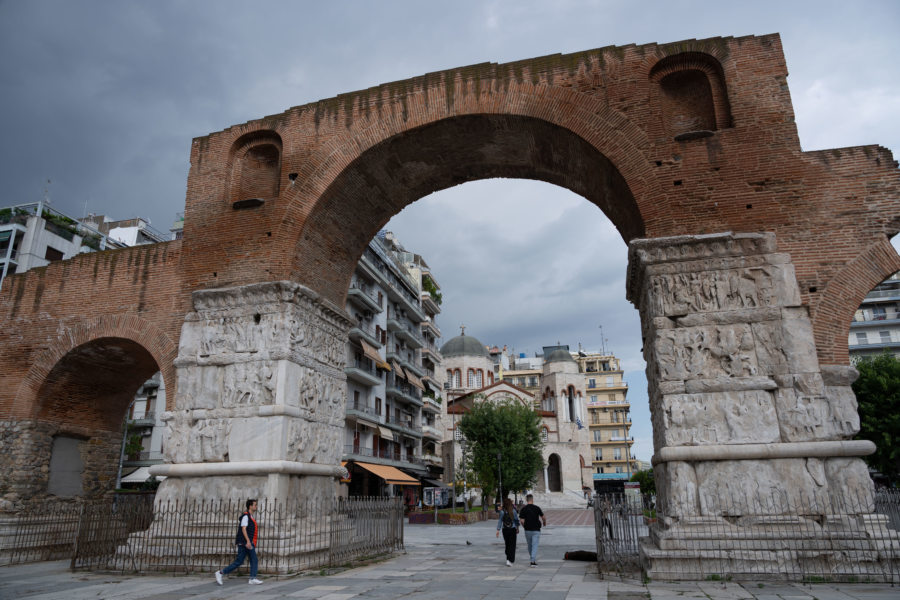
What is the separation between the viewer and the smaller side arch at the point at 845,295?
7840 mm

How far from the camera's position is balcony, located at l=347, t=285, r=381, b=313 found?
28.6 meters

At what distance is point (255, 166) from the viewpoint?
39.1 feet

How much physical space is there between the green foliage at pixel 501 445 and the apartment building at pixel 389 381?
4.00 meters

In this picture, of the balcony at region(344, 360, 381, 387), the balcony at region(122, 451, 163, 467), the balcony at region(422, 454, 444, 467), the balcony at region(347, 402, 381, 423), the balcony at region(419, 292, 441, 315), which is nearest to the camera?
the balcony at region(347, 402, 381, 423)

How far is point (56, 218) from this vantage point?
99.8 feet

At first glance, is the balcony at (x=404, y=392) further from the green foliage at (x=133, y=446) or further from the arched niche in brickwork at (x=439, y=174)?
the arched niche in brickwork at (x=439, y=174)

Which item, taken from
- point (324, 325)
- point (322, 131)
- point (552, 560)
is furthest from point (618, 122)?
point (552, 560)

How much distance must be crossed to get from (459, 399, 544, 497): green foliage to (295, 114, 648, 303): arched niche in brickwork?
21.2 meters

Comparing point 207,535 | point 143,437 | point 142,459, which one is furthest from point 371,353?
point 207,535

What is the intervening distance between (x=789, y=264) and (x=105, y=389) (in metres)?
13.7

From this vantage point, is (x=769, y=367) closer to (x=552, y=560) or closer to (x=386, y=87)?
(x=552, y=560)

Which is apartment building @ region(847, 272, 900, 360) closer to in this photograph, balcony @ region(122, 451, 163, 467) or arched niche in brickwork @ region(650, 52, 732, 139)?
arched niche in brickwork @ region(650, 52, 732, 139)

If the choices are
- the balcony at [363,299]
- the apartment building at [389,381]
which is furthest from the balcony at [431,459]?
the balcony at [363,299]

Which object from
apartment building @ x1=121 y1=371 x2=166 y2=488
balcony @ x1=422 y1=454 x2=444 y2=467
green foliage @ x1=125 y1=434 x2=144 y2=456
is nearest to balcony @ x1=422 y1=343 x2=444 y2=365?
balcony @ x1=422 y1=454 x2=444 y2=467
